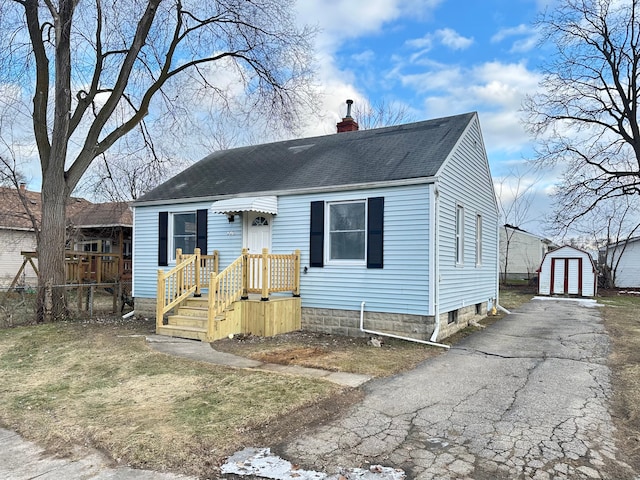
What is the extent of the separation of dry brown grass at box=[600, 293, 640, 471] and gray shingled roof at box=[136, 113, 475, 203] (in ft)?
14.3

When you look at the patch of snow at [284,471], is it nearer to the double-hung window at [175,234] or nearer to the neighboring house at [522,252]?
the double-hung window at [175,234]

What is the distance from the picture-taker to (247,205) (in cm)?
947

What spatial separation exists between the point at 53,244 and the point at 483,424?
436 inches

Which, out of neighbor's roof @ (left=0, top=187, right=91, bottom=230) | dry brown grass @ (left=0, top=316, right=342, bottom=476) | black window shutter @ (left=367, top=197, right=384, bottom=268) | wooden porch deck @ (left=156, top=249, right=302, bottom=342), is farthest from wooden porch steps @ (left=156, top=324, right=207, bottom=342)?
neighbor's roof @ (left=0, top=187, right=91, bottom=230)

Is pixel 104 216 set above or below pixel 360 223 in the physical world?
above

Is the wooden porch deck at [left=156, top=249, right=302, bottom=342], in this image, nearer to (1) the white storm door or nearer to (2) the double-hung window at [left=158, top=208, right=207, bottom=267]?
(1) the white storm door

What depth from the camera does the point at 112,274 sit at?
19125 mm

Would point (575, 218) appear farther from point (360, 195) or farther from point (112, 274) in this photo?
point (112, 274)

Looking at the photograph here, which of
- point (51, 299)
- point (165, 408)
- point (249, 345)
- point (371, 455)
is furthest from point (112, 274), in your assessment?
point (371, 455)

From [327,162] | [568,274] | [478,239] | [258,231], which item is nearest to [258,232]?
[258,231]

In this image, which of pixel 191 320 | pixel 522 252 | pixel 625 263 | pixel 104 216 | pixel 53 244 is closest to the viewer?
pixel 191 320

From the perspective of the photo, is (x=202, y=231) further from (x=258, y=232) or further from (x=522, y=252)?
(x=522, y=252)

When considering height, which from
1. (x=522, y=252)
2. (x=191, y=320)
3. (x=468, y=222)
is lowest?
(x=191, y=320)

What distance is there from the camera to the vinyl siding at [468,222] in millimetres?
9016
